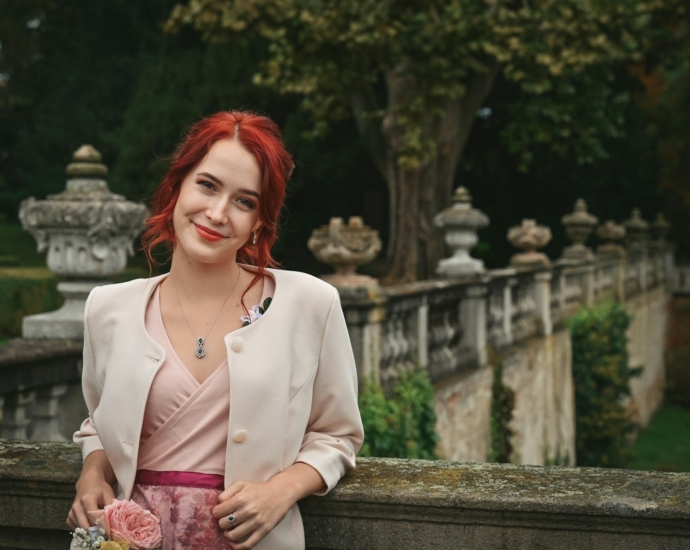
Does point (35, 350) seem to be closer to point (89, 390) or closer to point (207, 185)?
point (89, 390)

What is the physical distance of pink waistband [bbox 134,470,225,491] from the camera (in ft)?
6.86

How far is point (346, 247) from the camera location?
622cm

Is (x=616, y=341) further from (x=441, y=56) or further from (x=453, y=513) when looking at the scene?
(x=453, y=513)

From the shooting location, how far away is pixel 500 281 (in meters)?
10.1

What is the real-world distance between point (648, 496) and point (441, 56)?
1136 cm

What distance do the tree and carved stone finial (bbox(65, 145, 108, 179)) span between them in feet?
24.8

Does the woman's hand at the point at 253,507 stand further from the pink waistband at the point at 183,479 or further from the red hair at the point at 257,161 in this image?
the red hair at the point at 257,161

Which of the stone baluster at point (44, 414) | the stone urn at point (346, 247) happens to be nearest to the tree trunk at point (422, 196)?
the stone urn at point (346, 247)

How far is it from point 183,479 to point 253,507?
0.19 meters

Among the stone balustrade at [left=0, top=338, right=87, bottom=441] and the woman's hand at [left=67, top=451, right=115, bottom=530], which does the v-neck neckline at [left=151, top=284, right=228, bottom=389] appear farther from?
the stone balustrade at [left=0, top=338, right=87, bottom=441]

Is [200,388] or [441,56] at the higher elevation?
[441,56]

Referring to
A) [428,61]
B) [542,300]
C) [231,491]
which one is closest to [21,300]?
→ [428,61]

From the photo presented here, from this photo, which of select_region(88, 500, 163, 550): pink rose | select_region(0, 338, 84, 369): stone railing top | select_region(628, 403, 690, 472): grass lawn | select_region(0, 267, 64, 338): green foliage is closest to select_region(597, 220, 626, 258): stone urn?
select_region(628, 403, 690, 472): grass lawn

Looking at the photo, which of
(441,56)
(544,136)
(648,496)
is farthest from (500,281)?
(648,496)
